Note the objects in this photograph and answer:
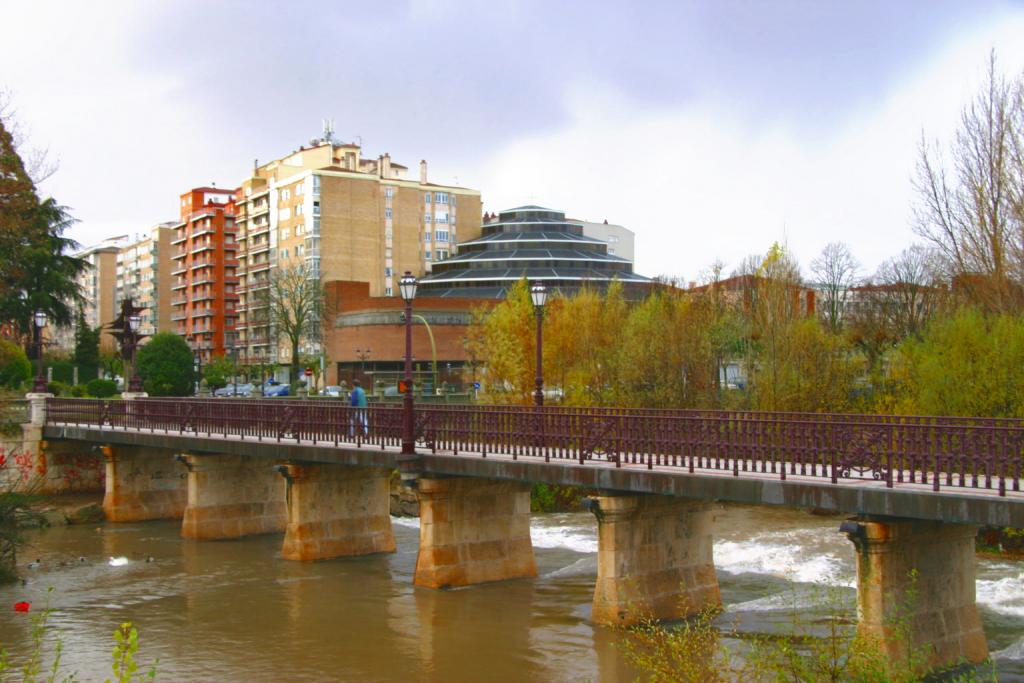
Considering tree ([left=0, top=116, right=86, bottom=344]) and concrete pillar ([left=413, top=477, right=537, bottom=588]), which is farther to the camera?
tree ([left=0, top=116, right=86, bottom=344])

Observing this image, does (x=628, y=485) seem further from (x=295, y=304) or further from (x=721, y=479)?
(x=295, y=304)

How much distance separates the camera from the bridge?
13672 millimetres

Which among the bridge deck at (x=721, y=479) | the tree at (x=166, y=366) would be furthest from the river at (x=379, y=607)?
the tree at (x=166, y=366)

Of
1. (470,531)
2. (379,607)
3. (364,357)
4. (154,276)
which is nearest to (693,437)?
(470,531)

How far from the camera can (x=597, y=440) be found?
17.6m

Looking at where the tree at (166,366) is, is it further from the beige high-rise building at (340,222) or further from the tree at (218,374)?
the beige high-rise building at (340,222)

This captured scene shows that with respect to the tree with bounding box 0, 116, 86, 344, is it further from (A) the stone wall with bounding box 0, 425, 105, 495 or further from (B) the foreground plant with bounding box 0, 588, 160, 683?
(B) the foreground plant with bounding box 0, 588, 160, 683

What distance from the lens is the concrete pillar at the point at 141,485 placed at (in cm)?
3309

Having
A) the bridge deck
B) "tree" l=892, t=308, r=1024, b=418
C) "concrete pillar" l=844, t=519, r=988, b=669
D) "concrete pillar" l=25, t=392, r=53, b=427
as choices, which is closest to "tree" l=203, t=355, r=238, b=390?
"concrete pillar" l=25, t=392, r=53, b=427

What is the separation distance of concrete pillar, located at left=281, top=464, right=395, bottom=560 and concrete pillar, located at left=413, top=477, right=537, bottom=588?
12.1 ft

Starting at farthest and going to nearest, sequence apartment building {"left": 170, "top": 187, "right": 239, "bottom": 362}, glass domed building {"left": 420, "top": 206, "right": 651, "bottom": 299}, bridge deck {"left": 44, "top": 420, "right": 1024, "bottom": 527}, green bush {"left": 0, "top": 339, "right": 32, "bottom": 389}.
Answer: apartment building {"left": 170, "top": 187, "right": 239, "bottom": 362} < glass domed building {"left": 420, "top": 206, "right": 651, "bottom": 299} < green bush {"left": 0, "top": 339, "right": 32, "bottom": 389} < bridge deck {"left": 44, "top": 420, "right": 1024, "bottom": 527}

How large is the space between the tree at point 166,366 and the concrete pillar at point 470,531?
1614 inches

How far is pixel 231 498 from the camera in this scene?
2931 centimetres

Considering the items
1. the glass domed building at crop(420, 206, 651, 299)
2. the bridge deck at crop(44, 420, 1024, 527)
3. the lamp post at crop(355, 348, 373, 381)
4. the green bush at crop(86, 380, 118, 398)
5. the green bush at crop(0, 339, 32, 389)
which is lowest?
the bridge deck at crop(44, 420, 1024, 527)
